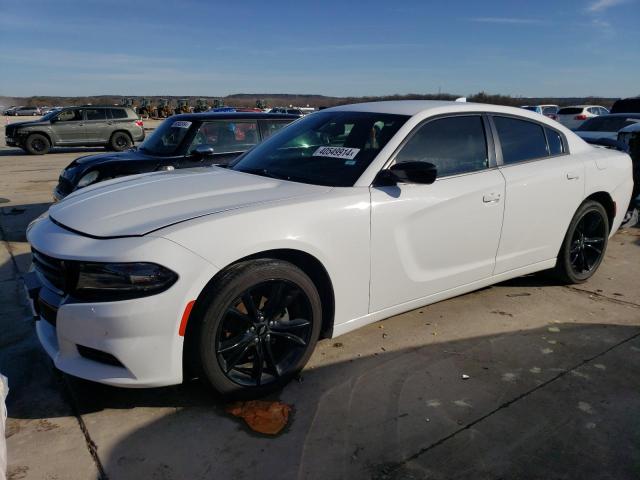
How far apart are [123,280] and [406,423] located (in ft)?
5.15

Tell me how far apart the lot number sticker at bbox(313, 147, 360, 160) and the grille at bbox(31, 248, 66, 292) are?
1.74 meters

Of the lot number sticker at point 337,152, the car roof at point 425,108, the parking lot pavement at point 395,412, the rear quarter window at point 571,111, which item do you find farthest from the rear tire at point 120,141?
the rear quarter window at point 571,111

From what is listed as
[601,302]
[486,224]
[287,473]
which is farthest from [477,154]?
[287,473]

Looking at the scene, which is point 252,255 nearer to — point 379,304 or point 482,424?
point 379,304

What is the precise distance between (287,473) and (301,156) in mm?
2094

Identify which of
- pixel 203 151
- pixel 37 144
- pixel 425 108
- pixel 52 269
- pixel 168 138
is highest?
pixel 425 108

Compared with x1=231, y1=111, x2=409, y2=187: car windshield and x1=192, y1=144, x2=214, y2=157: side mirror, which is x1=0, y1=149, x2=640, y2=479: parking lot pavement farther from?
x1=192, y1=144, x2=214, y2=157: side mirror

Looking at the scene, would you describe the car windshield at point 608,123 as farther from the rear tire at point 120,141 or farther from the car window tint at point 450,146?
the rear tire at point 120,141

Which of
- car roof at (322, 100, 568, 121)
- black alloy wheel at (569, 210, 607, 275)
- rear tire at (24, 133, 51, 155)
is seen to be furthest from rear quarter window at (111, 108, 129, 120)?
black alloy wheel at (569, 210, 607, 275)

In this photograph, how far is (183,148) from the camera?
264 inches

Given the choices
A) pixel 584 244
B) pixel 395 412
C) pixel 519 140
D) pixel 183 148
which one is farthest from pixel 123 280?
pixel 183 148

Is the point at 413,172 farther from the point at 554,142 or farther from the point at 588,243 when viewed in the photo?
the point at 588,243

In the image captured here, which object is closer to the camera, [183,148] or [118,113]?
[183,148]

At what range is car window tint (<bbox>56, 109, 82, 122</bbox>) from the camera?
60.0ft
